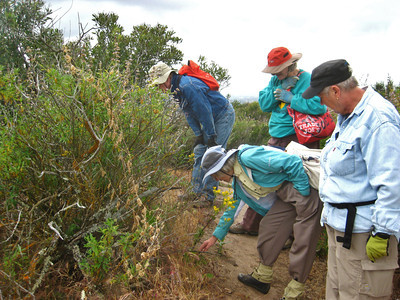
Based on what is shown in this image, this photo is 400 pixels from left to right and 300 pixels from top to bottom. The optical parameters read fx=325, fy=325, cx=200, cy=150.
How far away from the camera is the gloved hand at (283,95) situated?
131 inches

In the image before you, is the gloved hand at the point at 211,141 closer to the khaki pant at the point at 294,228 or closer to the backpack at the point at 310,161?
the backpack at the point at 310,161

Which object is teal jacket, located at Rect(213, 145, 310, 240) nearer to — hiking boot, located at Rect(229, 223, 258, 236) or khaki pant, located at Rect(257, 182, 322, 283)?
khaki pant, located at Rect(257, 182, 322, 283)

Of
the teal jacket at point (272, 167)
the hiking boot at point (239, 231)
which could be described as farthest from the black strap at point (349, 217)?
the hiking boot at point (239, 231)

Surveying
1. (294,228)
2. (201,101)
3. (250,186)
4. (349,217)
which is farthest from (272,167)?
(201,101)

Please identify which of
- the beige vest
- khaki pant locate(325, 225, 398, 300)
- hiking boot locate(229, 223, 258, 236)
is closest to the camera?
khaki pant locate(325, 225, 398, 300)

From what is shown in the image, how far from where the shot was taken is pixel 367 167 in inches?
68.9

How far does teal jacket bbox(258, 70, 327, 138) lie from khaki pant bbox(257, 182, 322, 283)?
91 centimetres

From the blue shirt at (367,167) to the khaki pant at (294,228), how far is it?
577mm

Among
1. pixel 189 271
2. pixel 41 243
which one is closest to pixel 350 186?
pixel 189 271

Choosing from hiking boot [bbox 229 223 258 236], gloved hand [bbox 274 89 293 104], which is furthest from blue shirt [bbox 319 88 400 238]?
hiking boot [bbox 229 223 258 236]

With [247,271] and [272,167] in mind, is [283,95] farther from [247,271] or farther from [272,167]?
[247,271]

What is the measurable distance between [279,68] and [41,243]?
267 cm

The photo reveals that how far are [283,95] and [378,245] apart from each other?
195 centimetres

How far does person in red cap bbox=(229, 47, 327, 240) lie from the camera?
10.5ft
